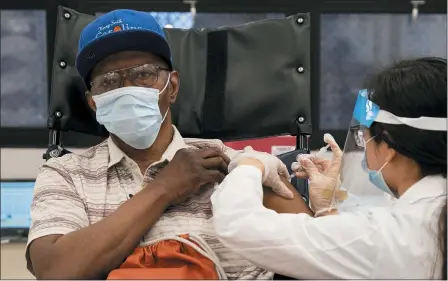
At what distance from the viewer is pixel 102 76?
1.50 metres

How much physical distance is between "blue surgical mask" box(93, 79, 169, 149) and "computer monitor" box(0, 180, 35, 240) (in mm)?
1971

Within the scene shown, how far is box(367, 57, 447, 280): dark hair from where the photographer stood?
39.7 inches

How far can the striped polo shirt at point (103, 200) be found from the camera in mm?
1311

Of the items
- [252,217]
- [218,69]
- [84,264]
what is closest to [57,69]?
[218,69]

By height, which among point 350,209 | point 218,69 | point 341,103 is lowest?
point 341,103

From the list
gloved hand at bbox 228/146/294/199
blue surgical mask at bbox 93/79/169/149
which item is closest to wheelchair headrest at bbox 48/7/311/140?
blue surgical mask at bbox 93/79/169/149

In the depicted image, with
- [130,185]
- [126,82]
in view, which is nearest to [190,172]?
[130,185]

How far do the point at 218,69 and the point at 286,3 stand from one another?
200cm

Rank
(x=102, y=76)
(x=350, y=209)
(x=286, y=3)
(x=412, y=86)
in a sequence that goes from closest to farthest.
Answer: (x=412, y=86), (x=350, y=209), (x=102, y=76), (x=286, y=3)

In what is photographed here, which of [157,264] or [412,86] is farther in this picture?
[157,264]

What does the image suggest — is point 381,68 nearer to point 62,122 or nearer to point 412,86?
point 412,86

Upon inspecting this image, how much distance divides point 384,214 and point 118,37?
0.84 metres

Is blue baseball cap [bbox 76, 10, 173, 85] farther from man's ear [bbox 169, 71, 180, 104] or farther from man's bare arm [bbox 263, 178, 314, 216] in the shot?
man's bare arm [bbox 263, 178, 314, 216]

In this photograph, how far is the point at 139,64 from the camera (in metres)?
1.50
